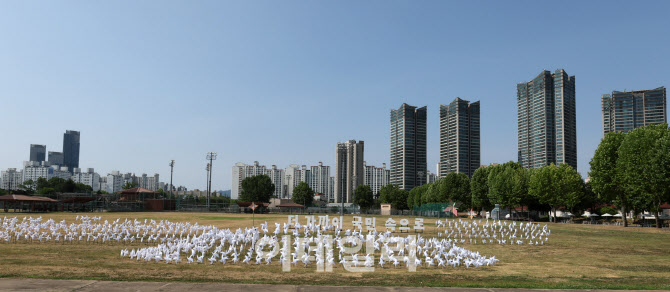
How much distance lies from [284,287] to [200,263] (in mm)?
7890

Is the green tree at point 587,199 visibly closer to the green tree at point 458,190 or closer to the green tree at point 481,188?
the green tree at point 481,188

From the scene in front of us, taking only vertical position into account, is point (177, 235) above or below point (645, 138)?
below

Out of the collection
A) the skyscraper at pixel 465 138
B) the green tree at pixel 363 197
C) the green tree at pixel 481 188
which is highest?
the skyscraper at pixel 465 138

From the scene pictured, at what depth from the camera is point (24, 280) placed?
1238 cm

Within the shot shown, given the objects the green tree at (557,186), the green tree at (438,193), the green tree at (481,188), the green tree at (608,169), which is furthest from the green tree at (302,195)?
the green tree at (608,169)

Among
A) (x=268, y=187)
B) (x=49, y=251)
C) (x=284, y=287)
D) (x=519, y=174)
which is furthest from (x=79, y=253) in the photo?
(x=268, y=187)

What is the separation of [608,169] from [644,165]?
23.5 feet

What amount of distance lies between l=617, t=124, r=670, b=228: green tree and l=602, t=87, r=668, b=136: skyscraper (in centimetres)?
14313

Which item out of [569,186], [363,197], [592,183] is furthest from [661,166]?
[363,197]

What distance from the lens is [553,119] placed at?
6614 inches

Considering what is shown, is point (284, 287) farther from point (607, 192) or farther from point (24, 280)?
point (607, 192)

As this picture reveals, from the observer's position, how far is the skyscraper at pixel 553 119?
165 meters

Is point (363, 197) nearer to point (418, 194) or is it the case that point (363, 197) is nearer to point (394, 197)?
point (394, 197)

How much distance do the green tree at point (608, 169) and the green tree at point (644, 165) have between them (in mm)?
2436
